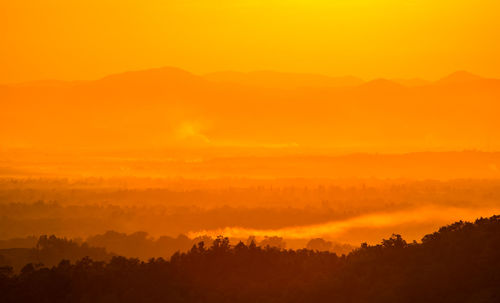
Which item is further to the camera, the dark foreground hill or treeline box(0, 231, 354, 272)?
treeline box(0, 231, 354, 272)

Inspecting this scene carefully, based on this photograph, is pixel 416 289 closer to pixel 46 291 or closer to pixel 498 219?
pixel 498 219

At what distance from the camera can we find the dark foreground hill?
4516cm

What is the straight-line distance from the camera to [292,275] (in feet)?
163

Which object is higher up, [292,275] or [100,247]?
[100,247]

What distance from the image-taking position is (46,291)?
49656 mm

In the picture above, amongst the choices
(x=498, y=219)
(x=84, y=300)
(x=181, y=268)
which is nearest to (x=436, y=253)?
(x=498, y=219)

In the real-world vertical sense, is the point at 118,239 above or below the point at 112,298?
above

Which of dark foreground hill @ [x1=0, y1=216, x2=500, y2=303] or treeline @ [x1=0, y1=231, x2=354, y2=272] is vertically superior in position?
treeline @ [x1=0, y1=231, x2=354, y2=272]

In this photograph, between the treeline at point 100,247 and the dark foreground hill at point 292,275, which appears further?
the treeline at point 100,247

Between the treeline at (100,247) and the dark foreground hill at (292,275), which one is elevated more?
the treeline at (100,247)

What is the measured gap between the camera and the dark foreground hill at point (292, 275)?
45156 millimetres

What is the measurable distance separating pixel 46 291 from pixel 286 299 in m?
9.76

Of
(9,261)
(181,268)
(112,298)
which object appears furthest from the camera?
(9,261)

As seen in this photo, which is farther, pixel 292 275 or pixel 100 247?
pixel 100 247
